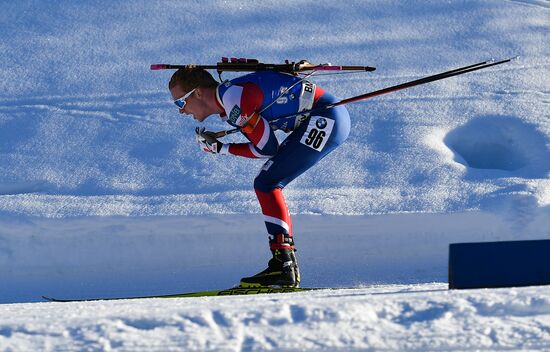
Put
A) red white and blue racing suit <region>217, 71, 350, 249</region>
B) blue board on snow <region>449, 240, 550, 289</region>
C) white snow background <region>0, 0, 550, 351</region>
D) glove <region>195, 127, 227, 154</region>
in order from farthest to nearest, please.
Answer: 1. glove <region>195, 127, 227, 154</region>
2. red white and blue racing suit <region>217, 71, 350, 249</region>
3. blue board on snow <region>449, 240, 550, 289</region>
4. white snow background <region>0, 0, 550, 351</region>

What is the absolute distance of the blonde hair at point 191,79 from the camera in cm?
562

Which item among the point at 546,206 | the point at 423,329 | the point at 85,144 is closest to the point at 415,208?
the point at 546,206

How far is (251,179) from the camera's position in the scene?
A: 747 centimetres

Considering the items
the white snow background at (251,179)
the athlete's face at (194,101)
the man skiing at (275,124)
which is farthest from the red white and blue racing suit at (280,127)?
the white snow background at (251,179)

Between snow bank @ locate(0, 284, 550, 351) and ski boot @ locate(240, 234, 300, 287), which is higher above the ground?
ski boot @ locate(240, 234, 300, 287)

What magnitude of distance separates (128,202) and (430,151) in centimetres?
215

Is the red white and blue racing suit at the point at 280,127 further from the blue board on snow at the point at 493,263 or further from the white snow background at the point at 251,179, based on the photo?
the blue board on snow at the point at 493,263

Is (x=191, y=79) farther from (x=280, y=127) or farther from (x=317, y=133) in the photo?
(x=317, y=133)

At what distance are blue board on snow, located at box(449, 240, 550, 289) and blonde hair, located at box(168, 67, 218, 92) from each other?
1.97m

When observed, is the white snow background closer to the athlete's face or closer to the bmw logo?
the bmw logo

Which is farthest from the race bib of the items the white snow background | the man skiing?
the white snow background

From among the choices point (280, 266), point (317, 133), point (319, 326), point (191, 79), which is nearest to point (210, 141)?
point (191, 79)

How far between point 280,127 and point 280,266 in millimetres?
714

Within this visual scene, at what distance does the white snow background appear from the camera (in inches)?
138
